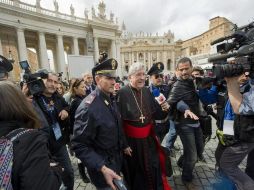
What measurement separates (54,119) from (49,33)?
29364mm

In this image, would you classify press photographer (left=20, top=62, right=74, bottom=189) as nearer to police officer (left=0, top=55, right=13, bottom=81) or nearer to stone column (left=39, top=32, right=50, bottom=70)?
police officer (left=0, top=55, right=13, bottom=81)

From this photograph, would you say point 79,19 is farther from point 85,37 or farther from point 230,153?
point 230,153

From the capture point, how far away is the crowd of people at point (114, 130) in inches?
44.3

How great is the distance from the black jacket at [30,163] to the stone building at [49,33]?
18.9m

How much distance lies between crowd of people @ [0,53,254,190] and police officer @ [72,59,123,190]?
10mm

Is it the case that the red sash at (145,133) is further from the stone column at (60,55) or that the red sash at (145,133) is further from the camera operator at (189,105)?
the stone column at (60,55)

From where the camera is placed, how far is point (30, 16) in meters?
25.5

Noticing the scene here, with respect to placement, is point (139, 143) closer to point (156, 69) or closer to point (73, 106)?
point (73, 106)

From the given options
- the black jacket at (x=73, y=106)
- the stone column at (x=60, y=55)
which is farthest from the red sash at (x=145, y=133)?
the stone column at (x=60, y=55)

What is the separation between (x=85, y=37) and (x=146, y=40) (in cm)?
6922

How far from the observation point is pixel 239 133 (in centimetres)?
218

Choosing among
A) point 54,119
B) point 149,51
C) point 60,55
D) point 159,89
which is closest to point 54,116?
point 54,119

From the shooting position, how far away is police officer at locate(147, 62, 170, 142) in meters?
3.07

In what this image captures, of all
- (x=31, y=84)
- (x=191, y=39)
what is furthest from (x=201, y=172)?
(x=191, y=39)
